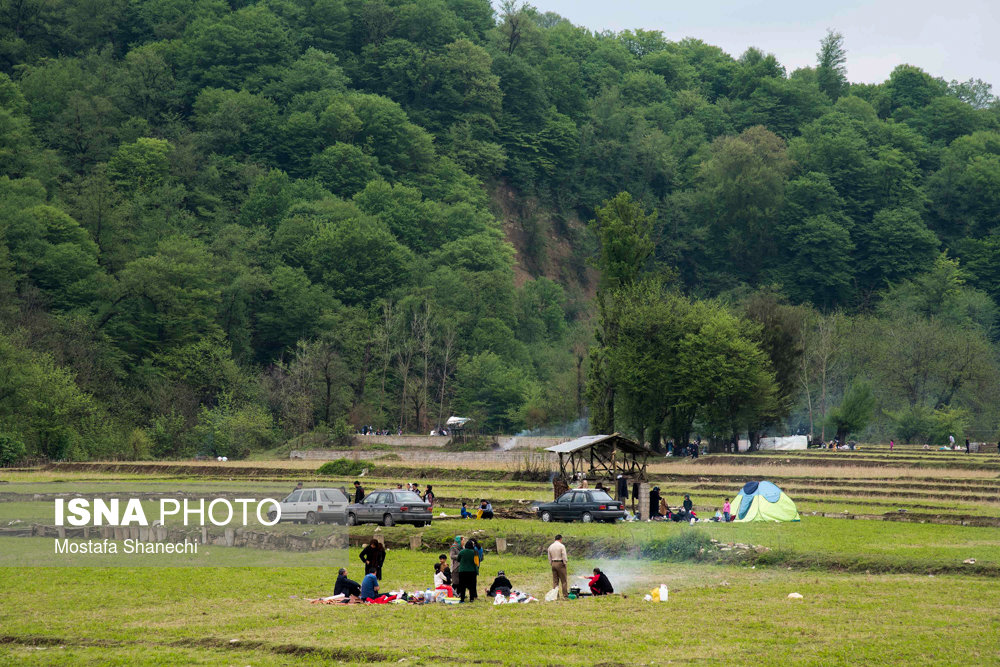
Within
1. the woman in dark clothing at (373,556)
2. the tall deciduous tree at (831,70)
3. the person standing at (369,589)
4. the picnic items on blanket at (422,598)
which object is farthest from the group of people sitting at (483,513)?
the tall deciduous tree at (831,70)

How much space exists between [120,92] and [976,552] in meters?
134

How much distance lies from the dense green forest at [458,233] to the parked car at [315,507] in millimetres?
39650

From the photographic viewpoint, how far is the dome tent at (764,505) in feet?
139

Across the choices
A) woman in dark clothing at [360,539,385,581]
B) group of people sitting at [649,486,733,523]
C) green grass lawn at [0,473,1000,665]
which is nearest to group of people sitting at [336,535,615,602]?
woman in dark clothing at [360,539,385,581]

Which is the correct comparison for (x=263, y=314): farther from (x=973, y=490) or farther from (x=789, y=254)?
(x=973, y=490)

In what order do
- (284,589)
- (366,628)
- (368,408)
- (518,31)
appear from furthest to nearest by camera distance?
1. (518,31)
2. (368,408)
3. (284,589)
4. (366,628)

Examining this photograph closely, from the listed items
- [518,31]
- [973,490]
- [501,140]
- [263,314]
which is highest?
[518,31]

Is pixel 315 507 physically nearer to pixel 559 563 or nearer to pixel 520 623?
pixel 559 563

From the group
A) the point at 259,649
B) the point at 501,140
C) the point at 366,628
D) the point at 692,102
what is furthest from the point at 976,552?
the point at 692,102

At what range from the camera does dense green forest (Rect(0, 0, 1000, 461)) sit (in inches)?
3469

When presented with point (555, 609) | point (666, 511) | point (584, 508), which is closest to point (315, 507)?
point (584, 508)

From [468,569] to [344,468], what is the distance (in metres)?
43.7

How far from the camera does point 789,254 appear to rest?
149 m

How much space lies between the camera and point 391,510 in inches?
1634
